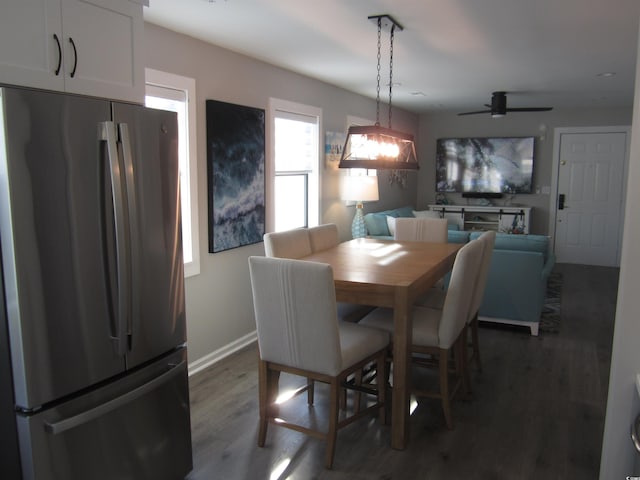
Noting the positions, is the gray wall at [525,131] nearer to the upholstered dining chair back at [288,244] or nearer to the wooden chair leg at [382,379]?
the upholstered dining chair back at [288,244]

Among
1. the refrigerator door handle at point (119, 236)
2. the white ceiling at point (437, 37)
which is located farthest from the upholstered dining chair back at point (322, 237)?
the refrigerator door handle at point (119, 236)

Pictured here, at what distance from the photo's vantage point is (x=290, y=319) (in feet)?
8.18

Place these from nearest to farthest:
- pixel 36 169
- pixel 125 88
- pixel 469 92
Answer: pixel 36 169 → pixel 125 88 → pixel 469 92

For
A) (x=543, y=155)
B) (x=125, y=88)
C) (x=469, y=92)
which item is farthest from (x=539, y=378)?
(x=543, y=155)

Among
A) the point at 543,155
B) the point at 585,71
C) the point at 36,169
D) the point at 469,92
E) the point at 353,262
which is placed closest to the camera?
the point at 36,169

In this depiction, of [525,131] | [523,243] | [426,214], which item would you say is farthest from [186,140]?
[525,131]

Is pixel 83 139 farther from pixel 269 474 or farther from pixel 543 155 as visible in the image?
pixel 543 155

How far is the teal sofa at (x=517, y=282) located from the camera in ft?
14.6

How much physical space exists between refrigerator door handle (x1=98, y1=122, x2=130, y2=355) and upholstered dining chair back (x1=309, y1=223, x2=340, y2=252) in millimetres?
1930

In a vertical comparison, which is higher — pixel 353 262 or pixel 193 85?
pixel 193 85

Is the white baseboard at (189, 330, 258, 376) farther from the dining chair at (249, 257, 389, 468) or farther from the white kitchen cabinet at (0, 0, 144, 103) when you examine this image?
the white kitchen cabinet at (0, 0, 144, 103)

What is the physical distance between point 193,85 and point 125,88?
1.43m

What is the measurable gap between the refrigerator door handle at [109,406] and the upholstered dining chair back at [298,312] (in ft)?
1.66

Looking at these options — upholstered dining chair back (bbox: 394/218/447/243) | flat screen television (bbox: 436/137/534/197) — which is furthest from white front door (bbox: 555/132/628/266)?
upholstered dining chair back (bbox: 394/218/447/243)
